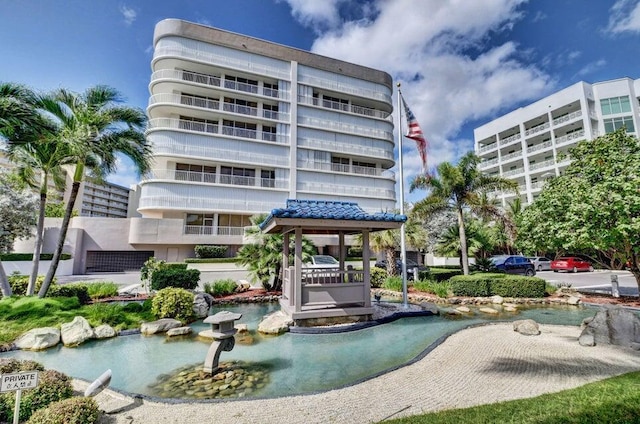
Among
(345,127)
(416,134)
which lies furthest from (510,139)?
(416,134)

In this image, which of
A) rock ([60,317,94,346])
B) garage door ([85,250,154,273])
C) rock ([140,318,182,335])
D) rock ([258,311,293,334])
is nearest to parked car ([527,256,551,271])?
rock ([258,311,293,334])

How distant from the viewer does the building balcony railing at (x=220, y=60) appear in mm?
28547

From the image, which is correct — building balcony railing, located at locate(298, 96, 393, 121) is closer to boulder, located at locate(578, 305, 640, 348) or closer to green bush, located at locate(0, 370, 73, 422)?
boulder, located at locate(578, 305, 640, 348)

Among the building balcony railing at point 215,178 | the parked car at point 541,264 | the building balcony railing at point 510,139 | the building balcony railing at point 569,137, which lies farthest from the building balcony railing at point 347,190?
the building balcony railing at point 510,139

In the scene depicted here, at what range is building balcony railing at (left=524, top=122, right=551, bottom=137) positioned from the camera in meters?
41.1

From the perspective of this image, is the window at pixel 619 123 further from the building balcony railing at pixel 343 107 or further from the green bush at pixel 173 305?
the green bush at pixel 173 305

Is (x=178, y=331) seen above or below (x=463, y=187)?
below

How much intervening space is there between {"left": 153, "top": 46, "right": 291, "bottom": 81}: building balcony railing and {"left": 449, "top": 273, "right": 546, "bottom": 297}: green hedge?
1122 inches

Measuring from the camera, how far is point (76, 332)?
8.05 m

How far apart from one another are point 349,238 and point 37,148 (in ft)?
85.7

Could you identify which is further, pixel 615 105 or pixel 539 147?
pixel 539 147

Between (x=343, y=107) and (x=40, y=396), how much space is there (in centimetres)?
3617

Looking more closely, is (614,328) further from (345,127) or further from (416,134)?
(345,127)

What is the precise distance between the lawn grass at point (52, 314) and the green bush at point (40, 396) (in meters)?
5.43
